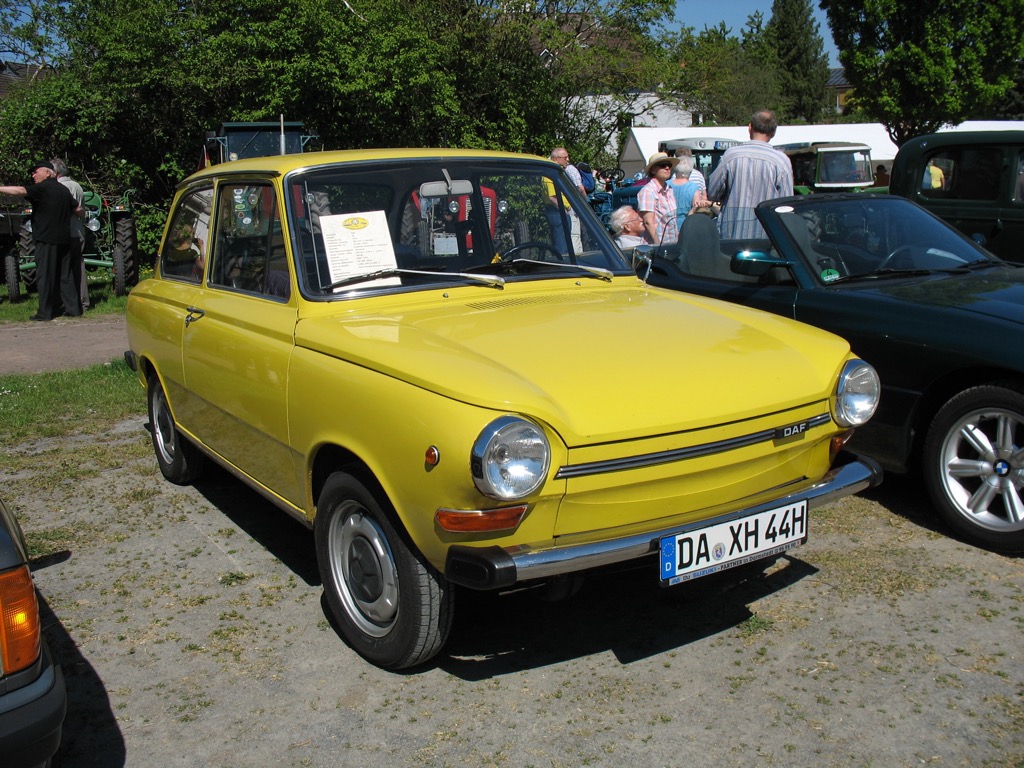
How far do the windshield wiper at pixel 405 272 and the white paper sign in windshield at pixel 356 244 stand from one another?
0.02 m

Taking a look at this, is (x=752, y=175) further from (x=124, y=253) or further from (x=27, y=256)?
(x=27, y=256)

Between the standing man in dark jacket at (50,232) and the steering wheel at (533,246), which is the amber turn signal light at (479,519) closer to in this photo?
the steering wheel at (533,246)

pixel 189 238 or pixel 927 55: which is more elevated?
pixel 927 55

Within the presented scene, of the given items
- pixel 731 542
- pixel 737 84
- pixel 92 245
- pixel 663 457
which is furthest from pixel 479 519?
pixel 737 84

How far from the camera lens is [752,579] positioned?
4.20 m

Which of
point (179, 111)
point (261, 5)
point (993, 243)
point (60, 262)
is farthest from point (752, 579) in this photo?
point (179, 111)

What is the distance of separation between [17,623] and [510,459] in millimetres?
1353

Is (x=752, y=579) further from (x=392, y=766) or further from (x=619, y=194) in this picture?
(x=619, y=194)

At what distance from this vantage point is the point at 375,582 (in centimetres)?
346

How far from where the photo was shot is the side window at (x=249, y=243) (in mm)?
4098

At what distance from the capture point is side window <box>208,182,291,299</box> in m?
4.10

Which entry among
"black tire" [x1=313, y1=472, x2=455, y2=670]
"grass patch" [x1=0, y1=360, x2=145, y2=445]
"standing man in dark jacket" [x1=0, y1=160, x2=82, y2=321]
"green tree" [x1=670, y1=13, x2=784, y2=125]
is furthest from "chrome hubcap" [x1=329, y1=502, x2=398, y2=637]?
"green tree" [x1=670, y1=13, x2=784, y2=125]

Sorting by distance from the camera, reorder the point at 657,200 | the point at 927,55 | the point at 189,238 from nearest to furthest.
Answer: the point at 189,238, the point at 657,200, the point at 927,55

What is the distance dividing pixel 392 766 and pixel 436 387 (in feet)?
3.72
